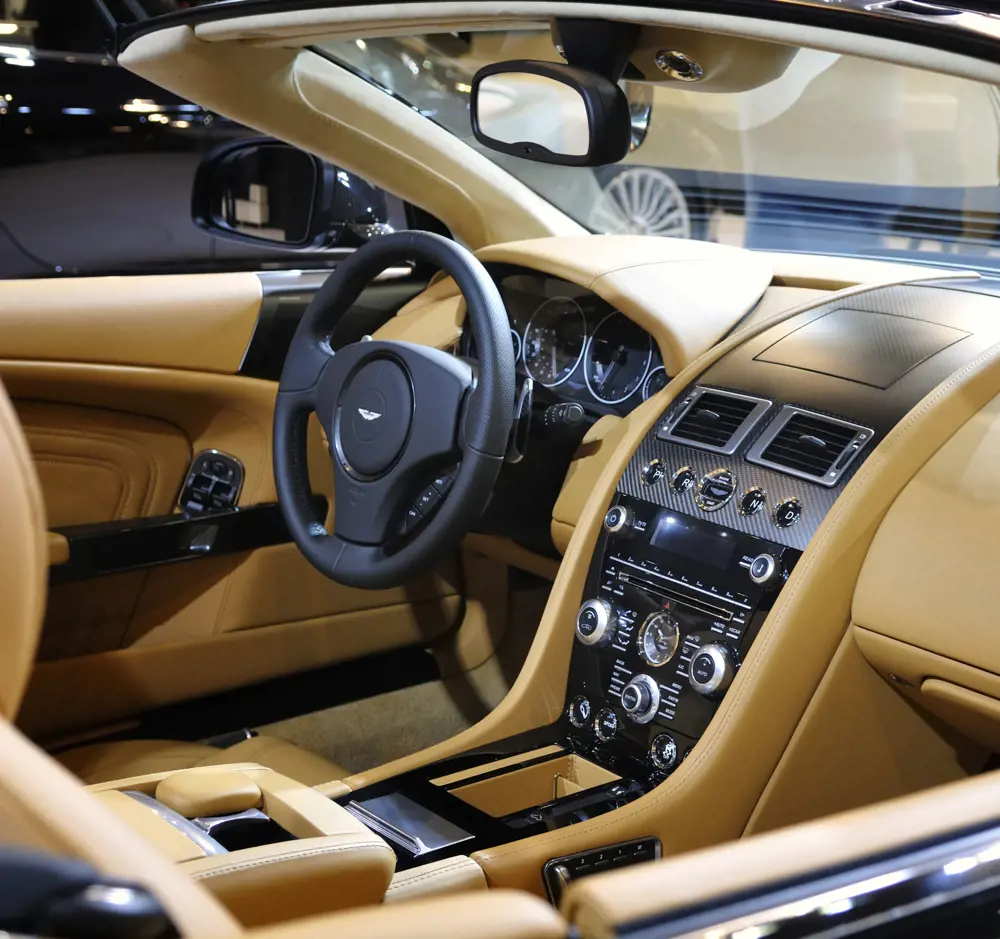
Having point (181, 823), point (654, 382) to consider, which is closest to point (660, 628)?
point (654, 382)

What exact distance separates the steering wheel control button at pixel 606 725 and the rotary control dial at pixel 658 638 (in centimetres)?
10

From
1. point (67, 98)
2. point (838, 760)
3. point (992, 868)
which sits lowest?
point (838, 760)

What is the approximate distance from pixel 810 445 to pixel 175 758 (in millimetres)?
1222

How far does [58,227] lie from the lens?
8.29ft

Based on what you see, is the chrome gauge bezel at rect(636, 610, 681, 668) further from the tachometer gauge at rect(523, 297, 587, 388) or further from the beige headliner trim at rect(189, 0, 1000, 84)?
the beige headliner trim at rect(189, 0, 1000, 84)

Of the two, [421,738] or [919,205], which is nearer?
[421,738]

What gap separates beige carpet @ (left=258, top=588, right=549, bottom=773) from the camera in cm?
245

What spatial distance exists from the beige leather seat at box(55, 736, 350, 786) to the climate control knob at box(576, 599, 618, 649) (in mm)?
518

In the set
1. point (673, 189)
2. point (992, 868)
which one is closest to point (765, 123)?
point (673, 189)

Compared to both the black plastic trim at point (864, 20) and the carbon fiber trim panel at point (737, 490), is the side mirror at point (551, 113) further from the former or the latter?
the carbon fiber trim panel at point (737, 490)

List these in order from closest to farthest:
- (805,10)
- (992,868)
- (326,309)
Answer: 1. (992,868)
2. (805,10)
3. (326,309)

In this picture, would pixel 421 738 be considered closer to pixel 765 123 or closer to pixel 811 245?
pixel 811 245

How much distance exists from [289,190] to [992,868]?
6.92ft

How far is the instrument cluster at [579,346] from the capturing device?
2051 mm
